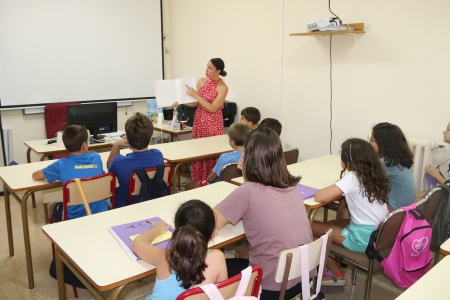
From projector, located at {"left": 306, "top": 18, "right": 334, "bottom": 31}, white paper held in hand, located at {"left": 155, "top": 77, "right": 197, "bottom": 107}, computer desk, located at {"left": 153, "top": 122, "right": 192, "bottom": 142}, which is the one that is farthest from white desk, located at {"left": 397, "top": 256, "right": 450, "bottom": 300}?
computer desk, located at {"left": 153, "top": 122, "right": 192, "bottom": 142}

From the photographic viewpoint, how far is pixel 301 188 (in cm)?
259

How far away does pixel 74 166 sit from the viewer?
8.77 ft

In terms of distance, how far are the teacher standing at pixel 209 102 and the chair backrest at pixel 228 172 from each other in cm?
118

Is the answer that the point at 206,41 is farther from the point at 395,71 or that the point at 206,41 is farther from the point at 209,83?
the point at 395,71

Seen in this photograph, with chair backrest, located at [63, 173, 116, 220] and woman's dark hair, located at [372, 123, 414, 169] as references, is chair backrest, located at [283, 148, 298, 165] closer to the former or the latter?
woman's dark hair, located at [372, 123, 414, 169]

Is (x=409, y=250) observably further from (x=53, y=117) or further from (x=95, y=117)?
(x=53, y=117)

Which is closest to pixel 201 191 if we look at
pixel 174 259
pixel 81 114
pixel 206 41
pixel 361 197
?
pixel 361 197

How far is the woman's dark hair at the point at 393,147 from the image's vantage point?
253 centimetres

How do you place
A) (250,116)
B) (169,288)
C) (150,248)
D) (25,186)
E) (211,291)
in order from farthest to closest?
(250,116) < (25,186) < (150,248) < (169,288) < (211,291)

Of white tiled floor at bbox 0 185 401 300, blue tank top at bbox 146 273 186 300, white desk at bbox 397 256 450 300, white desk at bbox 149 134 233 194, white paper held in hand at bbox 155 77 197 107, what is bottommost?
white tiled floor at bbox 0 185 401 300

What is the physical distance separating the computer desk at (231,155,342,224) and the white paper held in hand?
1.68m

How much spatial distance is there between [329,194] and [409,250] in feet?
1.60

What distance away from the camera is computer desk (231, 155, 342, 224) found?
2.71 metres

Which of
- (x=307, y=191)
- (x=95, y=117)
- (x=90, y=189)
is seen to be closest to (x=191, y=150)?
(x=95, y=117)
